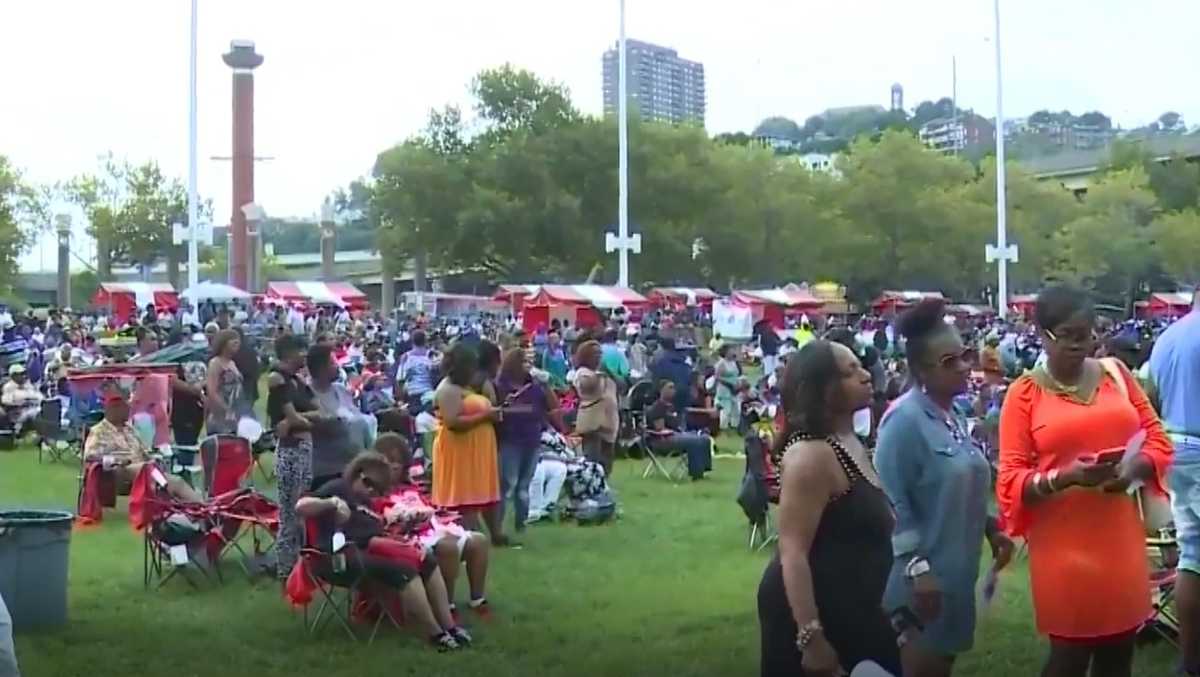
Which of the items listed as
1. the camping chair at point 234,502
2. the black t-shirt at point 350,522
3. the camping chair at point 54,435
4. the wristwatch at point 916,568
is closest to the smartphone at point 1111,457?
the wristwatch at point 916,568

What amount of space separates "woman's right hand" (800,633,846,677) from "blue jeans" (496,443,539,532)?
7.42 meters

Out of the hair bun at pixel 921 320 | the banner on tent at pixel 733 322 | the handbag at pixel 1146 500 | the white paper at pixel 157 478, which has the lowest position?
the white paper at pixel 157 478

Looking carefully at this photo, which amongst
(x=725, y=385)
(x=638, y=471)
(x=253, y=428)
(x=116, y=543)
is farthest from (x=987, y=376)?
(x=116, y=543)

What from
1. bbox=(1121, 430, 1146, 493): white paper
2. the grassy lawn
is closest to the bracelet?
bbox=(1121, 430, 1146, 493): white paper

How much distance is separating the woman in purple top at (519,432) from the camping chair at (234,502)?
69.0 inches

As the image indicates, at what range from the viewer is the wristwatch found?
4.05 m

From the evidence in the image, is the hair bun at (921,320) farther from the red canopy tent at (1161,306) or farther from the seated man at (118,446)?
the red canopy tent at (1161,306)

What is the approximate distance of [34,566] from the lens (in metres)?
7.58

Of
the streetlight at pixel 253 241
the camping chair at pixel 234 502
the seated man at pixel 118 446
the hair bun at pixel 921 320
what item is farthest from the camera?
the streetlight at pixel 253 241

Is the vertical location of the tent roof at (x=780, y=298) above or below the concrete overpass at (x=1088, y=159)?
below

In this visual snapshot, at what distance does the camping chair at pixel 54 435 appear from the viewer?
1617 cm

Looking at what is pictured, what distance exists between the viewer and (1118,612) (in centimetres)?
414

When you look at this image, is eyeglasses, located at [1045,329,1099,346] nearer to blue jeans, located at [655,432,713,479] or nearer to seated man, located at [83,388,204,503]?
seated man, located at [83,388,204,503]

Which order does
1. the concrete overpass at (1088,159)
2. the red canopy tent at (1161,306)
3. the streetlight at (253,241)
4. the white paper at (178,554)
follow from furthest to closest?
the concrete overpass at (1088,159), the streetlight at (253,241), the red canopy tent at (1161,306), the white paper at (178,554)
